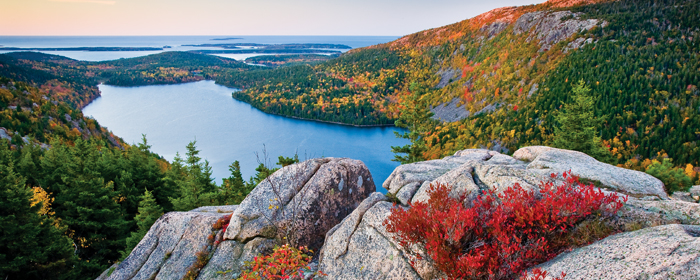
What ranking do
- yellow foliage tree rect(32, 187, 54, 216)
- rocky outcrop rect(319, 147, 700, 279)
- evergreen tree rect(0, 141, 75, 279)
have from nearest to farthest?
rocky outcrop rect(319, 147, 700, 279)
evergreen tree rect(0, 141, 75, 279)
yellow foliage tree rect(32, 187, 54, 216)

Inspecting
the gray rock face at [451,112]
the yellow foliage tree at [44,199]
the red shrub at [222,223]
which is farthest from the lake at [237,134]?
the red shrub at [222,223]

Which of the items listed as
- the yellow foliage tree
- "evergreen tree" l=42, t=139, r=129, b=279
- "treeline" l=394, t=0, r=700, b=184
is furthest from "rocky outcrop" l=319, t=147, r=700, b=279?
"treeline" l=394, t=0, r=700, b=184

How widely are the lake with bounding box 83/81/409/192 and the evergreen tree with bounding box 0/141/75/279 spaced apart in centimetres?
5584

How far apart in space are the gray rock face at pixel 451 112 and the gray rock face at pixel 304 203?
132 m

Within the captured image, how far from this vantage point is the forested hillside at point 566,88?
76750 mm

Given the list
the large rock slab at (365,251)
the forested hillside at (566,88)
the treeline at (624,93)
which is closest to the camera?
the large rock slab at (365,251)

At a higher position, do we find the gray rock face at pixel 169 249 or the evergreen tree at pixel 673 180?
the evergreen tree at pixel 673 180

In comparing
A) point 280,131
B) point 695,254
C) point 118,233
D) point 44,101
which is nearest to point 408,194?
point 695,254

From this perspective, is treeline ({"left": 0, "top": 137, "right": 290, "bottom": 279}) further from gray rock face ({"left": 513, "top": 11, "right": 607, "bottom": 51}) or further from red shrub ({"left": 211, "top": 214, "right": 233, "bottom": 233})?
gray rock face ({"left": 513, "top": 11, "right": 607, "bottom": 51})

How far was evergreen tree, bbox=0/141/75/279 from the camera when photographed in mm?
21125

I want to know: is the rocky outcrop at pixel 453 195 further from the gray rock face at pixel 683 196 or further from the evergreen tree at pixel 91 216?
the evergreen tree at pixel 91 216

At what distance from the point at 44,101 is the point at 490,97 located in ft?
549

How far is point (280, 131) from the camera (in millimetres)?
132000

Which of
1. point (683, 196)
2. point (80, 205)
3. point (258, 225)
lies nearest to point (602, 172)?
point (683, 196)
